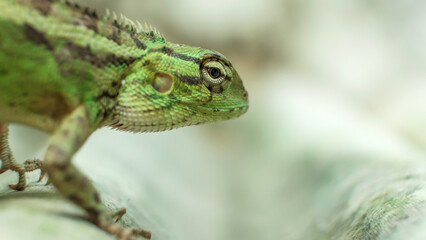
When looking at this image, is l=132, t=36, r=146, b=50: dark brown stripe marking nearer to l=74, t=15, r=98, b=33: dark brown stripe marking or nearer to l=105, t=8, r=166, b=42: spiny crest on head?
l=105, t=8, r=166, b=42: spiny crest on head

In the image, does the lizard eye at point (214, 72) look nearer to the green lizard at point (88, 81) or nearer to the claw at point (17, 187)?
the green lizard at point (88, 81)

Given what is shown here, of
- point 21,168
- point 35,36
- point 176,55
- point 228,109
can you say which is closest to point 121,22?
point 176,55

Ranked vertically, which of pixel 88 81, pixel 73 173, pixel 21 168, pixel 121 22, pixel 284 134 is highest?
pixel 284 134

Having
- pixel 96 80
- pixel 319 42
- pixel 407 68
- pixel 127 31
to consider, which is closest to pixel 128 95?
pixel 96 80

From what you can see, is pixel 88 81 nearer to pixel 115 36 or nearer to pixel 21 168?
pixel 115 36

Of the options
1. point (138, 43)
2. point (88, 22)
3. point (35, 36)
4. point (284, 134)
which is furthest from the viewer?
point (284, 134)

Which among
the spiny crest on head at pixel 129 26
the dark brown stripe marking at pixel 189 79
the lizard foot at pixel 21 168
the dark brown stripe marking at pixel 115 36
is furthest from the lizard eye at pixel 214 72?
the lizard foot at pixel 21 168

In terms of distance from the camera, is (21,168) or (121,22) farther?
(21,168)
